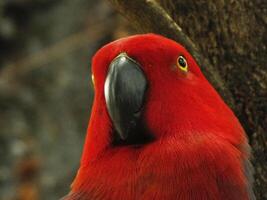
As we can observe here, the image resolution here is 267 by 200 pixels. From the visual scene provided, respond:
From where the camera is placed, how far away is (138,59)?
2344 millimetres

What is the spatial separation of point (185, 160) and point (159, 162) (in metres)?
0.09

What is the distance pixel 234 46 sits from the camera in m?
2.58

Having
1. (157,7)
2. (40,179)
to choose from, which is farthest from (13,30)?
(157,7)

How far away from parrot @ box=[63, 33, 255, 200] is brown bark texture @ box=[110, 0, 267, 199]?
0.40 ft

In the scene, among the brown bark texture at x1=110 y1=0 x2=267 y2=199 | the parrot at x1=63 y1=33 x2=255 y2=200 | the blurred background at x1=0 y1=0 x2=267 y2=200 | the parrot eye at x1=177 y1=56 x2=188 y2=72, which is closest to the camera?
the parrot at x1=63 y1=33 x2=255 y2=200

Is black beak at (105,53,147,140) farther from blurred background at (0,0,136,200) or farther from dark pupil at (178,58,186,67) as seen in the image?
blurred background at (0,0,136,200)

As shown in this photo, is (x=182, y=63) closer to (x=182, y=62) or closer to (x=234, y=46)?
(x=182, y=62)

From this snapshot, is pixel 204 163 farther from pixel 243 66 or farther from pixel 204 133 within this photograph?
pixel 243 66

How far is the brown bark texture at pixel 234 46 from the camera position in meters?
2.55

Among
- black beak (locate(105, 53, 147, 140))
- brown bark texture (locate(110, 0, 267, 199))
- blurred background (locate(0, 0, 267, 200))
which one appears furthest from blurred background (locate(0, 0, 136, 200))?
black beak (locate(105, 53, 147, 140))

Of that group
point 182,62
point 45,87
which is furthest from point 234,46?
point 45,87

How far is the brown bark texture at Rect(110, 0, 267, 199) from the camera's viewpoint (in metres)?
2.55

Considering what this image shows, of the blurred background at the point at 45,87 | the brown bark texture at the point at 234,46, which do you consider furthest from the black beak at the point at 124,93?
the blurred background at the point at 45,87

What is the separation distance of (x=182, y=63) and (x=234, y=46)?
25 centimetres
